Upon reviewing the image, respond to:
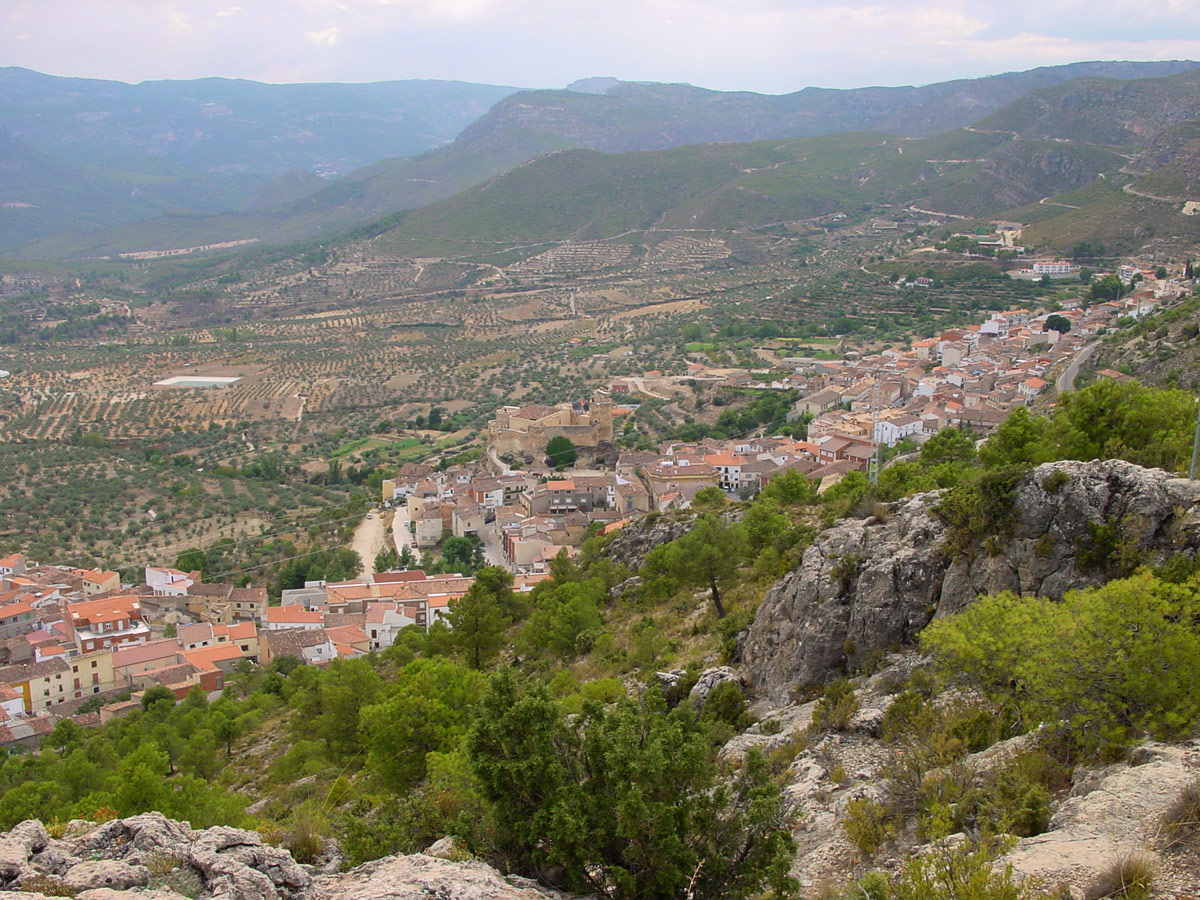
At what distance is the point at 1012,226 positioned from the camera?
96.6m

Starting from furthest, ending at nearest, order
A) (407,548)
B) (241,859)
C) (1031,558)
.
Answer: (407,548), (1031,558), (241,859)

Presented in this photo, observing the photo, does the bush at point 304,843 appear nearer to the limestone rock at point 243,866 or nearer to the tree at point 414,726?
the limestone rock at point 243,866

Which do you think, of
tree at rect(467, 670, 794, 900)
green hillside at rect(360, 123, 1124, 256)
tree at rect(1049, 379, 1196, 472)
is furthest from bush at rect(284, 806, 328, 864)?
green hillside at rect(360, 123, 1124, 256)

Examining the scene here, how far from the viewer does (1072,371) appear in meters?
42.3

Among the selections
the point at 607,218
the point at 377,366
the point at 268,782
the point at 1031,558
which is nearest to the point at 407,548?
the point at 268,782

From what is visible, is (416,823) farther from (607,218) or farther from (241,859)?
(607,218)

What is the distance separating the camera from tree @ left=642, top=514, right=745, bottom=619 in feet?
69.4

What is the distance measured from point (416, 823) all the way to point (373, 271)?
120371 millimetres

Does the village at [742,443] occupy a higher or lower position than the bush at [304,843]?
lower

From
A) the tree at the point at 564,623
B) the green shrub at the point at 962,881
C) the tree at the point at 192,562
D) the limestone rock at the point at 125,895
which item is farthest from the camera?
the tree at the point at 192,562

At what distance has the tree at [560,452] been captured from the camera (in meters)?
50.2

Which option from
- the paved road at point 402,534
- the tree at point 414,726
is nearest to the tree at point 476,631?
the tree at point 414,726

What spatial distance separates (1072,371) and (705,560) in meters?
28.6

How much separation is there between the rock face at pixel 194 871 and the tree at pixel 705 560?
1340cm
